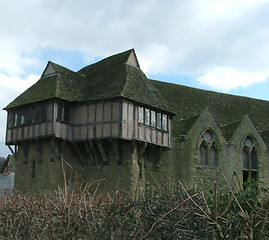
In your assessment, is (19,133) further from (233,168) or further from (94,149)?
(233,168)

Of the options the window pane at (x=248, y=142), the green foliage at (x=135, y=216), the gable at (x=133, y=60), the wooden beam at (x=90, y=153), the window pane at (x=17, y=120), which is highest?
the gable at (x=133, y=60)

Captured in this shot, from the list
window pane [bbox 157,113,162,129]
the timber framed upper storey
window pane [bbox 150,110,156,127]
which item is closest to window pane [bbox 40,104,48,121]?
the timber framed upper storey

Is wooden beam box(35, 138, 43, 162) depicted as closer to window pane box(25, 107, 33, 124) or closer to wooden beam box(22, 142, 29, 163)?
wooden beam box(22, 142, 29, 163)

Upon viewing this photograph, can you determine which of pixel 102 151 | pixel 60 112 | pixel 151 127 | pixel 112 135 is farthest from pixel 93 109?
pixel 151 127

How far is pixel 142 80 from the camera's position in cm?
2480

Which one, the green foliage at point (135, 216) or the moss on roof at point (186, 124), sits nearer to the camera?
the green foliage at point (135, 216)

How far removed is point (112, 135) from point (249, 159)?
10561 millimetres

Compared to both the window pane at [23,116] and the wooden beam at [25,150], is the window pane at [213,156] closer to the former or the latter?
the wooden beam at [25,150]

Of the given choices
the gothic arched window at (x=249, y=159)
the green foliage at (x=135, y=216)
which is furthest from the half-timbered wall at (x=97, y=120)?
the green foliage at (x=135, y=216)

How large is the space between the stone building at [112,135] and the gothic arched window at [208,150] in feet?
0.20

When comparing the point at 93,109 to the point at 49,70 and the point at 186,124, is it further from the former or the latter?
the point at 186,124

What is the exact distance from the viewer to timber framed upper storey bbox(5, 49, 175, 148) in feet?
71.2

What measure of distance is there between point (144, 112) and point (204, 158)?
5580 mm

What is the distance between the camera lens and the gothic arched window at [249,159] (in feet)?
90.1
